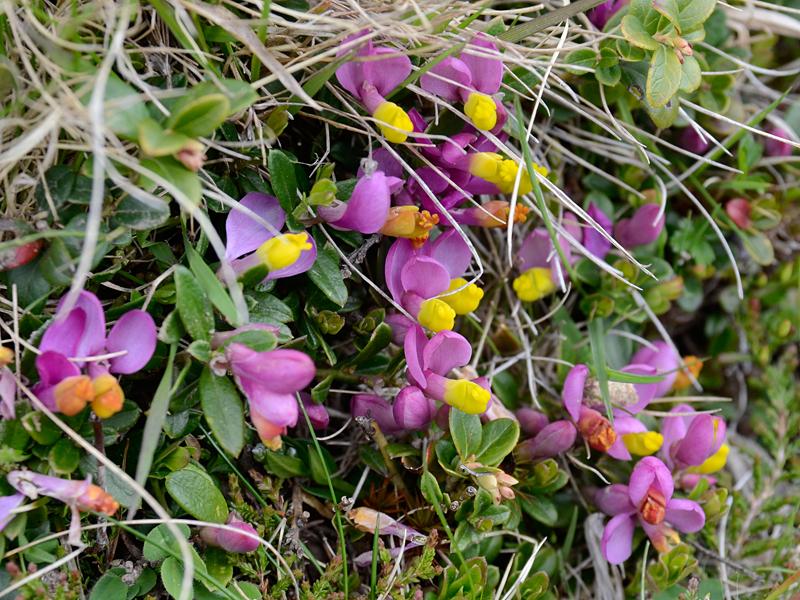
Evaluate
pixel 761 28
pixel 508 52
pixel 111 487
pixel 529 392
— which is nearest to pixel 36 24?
pixel 111 487

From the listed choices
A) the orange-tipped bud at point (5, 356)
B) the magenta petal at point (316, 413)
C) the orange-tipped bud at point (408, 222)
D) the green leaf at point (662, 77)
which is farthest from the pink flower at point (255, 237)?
the green leaf at point (662, 77)

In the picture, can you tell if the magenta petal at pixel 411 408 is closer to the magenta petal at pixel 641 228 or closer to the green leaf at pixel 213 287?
the green leaf at pixel 213 287

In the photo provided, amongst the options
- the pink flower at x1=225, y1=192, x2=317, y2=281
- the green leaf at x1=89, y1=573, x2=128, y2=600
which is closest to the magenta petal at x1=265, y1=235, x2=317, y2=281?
the pink flower at x1=225, y1=192, x2=317, y2=281

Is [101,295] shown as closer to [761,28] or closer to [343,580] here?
[343,580]

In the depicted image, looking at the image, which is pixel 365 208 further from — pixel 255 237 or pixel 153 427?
pixel 153 427

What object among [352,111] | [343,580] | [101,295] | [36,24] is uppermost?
[36,24]

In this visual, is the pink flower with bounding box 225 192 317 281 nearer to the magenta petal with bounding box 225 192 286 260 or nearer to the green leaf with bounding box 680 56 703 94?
the magenta petal with bounding box 225 192 286 260

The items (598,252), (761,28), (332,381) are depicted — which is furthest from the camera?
(761,28)
